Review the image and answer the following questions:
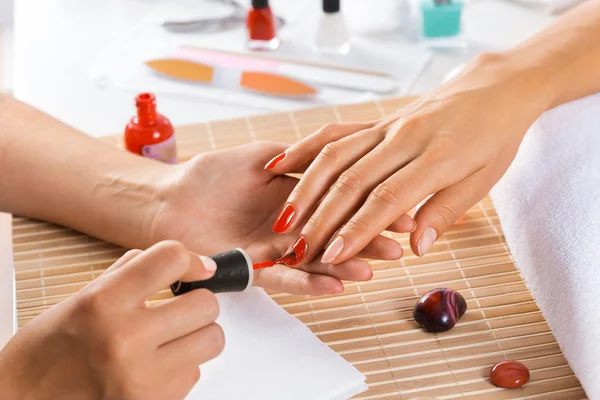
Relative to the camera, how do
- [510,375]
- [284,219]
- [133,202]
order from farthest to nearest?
1. [133,202]
2. [284,219]
3. [510,375]

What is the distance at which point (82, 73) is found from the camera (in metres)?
1.63

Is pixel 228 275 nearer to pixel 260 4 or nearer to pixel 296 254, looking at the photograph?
pixel 296 254

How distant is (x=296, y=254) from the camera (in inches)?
39.2

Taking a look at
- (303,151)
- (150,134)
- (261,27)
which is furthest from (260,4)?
(303,151)

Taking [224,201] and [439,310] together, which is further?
[224,201]

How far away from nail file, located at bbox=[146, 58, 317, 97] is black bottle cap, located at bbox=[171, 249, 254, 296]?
2.31ft

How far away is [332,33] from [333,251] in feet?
2.49

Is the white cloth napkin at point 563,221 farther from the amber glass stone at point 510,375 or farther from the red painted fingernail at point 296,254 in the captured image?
the red painted fingernail at point 296,254

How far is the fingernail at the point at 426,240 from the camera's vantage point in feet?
3.34

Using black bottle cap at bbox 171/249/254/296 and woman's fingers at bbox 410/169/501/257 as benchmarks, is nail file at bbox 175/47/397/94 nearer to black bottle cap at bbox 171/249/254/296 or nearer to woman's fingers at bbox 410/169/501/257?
woman's fingers at bbox 410/169/501/257

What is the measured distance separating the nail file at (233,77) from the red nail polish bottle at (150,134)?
32cm

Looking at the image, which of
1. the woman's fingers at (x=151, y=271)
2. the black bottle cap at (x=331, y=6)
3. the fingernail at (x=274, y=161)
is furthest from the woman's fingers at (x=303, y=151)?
the black bottle cap at (x=331, y=6)

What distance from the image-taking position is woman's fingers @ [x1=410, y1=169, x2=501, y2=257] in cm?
103

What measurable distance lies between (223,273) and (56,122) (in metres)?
0.52
